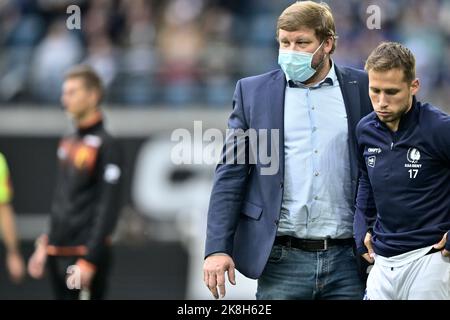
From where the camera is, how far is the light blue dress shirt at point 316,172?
5.05 m

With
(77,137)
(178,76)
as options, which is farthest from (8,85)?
(77,137)

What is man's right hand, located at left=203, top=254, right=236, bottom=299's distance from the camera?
4938 mm

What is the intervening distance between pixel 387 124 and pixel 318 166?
1.44 ft

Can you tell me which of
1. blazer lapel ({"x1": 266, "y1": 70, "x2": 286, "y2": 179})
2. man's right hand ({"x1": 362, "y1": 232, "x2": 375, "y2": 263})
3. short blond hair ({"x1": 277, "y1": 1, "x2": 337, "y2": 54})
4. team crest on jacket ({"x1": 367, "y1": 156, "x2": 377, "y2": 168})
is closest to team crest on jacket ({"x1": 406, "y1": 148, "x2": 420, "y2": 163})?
team crest on jacket ({"x1": 367, "y1": 156, "x2": 377, "y2": 168})

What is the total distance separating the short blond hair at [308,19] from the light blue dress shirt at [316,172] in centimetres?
34

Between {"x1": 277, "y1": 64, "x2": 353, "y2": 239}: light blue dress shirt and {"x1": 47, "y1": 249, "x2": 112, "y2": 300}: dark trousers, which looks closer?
{"x1": 277, "y1": 64, "x2": 353, "y2": 239}: light blue dress shirt

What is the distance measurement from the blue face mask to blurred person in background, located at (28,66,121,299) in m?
3.13

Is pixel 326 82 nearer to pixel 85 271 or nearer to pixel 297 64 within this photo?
pixel 297 64

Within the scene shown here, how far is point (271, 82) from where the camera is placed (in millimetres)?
5254

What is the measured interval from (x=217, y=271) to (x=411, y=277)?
90 cm

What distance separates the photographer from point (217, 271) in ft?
16.2

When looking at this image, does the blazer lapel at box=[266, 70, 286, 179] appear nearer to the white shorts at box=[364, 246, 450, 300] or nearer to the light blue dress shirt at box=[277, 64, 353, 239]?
the light blue dress shirt at box=[277, 64, 353, 239]
